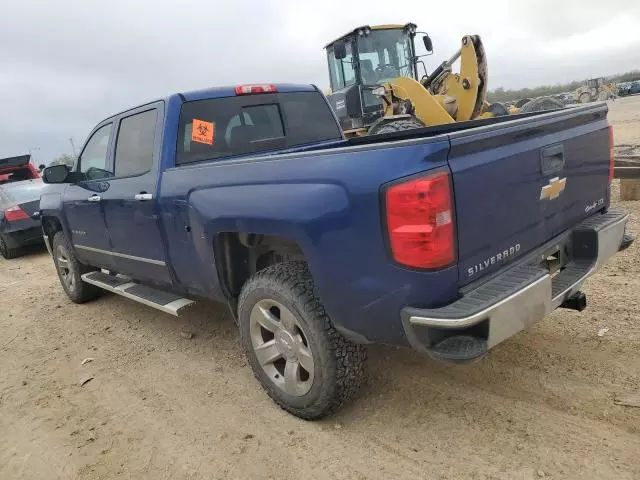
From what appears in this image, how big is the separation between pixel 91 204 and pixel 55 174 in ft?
1.73

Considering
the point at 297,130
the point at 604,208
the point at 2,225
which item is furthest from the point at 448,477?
the point at 2,225

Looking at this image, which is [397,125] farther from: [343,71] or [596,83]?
[596,83]

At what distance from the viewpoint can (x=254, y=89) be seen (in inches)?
171

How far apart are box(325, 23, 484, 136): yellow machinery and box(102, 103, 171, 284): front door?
4.87m

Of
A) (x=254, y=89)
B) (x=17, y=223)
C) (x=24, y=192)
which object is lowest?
(x=17, y=223)

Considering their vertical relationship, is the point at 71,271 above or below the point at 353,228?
below

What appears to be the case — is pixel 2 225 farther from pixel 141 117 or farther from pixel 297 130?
pixel 297 130

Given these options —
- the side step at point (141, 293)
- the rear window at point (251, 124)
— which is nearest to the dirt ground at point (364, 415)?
the side step at point (141, 293)

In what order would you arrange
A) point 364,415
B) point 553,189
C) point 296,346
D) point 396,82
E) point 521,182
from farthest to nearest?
point 396,82 < point 364,415 < point 296,346 < point 553,189 < point 521,182

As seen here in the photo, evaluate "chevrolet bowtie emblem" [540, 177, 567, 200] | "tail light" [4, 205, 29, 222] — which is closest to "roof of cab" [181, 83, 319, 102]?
"chevrolet bowtie emblem" [540, 177, 567, 200]

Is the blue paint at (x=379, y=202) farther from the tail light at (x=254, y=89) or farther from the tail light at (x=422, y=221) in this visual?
the tail light at (x=254, y=89)

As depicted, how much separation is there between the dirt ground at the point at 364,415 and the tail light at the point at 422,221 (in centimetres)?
107

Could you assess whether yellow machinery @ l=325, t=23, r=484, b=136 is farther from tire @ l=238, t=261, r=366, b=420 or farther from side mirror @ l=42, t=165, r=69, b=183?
tire @ l=238, t=261, r=366, b=420

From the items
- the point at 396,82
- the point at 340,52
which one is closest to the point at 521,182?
the point at 396,82
